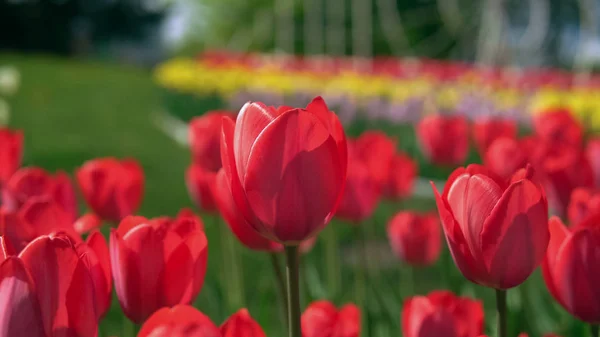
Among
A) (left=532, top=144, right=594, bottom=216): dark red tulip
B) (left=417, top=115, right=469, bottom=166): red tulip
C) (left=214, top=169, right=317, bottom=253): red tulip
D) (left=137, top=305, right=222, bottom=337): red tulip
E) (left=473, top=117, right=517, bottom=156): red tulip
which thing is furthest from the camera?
(left=417, top=115, right=469, bottom=166): red tulip

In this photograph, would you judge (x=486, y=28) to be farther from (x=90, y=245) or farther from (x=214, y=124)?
(x=90, y=245)

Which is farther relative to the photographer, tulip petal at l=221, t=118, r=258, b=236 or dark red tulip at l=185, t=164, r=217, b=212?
dark red tulip at l=185, t=164, r=217, b=212

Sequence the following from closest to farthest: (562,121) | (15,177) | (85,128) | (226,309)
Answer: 1. (15,177)
2. (226,309)
3. (562,121)
4. (85,128)

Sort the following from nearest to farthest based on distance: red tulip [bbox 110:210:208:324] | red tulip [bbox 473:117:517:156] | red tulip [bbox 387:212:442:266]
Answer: red tulip [bbox 110:210:208:324]
red tulip [bbox 387:212:442:266]
red tulip [bbox 473:117:517:156]

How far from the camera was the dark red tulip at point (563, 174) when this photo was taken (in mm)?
1358

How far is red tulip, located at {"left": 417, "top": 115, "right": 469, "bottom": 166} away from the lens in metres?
2.21

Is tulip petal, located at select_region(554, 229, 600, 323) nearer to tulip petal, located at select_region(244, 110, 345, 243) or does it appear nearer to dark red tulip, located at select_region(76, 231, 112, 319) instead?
tulip petal, located at select_region(244, 110, 345, 243)

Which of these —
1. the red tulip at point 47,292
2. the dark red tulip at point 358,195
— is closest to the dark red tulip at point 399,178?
the dark red tulip at point 358,195

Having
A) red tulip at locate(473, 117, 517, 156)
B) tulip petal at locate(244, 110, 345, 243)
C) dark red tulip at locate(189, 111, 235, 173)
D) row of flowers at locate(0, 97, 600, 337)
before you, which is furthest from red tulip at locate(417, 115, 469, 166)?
tulip petal at locate(244, 110, 345, 243)

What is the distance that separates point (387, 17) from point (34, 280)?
15082 millimetres

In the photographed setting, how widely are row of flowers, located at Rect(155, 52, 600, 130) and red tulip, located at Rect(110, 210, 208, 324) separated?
5.05m

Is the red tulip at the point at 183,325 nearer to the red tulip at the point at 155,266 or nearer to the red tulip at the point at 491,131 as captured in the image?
the red tulip at the point at 155,266

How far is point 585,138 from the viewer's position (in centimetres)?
533

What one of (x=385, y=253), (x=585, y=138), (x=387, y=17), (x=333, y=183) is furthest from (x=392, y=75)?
(x=333, y=183)
